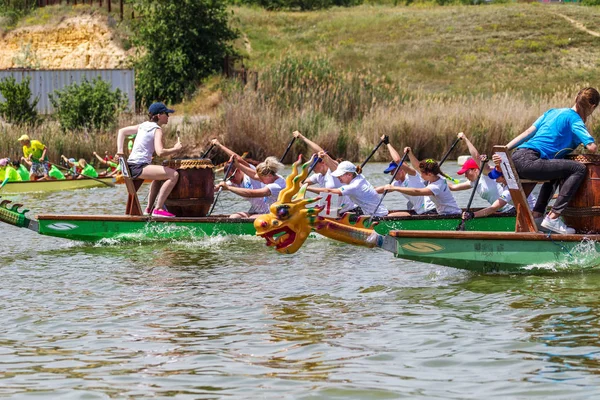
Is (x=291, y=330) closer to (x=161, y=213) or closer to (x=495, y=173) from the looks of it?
(x=495, y=173)

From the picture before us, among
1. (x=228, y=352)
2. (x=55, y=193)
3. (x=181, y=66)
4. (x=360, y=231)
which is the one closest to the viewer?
(x=228, y=352)

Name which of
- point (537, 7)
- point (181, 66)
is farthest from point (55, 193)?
point (537, 7)

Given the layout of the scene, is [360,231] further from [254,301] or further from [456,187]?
[456,187]

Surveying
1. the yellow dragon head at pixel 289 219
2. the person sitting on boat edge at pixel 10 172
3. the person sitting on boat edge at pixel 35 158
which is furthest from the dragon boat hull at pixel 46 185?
the yellow dragon head at pixel 289 219

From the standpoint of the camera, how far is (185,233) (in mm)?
14000

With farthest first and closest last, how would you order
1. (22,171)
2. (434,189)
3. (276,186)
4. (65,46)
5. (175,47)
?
(65,46) → (175,47) → (22,171) → (276,186) → (434,189)

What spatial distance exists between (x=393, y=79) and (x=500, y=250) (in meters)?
43.4

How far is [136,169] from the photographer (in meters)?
14.0

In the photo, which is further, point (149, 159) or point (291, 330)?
point (149, 159)

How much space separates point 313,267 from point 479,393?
567 centimetres

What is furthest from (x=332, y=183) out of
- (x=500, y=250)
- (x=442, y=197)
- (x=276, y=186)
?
(x=500, y=250)

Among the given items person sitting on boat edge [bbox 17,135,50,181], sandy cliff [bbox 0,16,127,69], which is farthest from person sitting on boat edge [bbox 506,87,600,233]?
sandy cliff [bbox 0,16,127,69]

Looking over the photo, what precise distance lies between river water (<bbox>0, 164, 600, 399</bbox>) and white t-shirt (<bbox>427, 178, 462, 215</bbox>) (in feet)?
3.43

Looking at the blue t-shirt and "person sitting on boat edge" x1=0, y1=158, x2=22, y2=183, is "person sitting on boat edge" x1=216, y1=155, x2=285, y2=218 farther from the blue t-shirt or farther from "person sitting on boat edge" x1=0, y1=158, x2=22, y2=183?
"person sitting on boat edge" x1=0, y1=158, x2=22, y2=183
